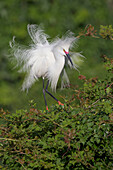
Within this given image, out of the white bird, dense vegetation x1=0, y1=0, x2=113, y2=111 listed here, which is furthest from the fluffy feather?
dense vegetation x1=0, y1=0, x2=113, y2=111

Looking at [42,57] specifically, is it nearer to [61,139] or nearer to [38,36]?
[38,36]

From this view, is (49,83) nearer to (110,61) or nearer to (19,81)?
(110,61)

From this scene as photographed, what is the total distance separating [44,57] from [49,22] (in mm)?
2781

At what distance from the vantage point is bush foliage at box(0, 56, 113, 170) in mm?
1669

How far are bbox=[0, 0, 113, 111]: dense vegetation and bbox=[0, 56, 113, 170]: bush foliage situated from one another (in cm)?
333

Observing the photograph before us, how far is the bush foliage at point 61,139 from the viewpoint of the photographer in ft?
5.48

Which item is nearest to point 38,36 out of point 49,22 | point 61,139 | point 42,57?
point 42,57

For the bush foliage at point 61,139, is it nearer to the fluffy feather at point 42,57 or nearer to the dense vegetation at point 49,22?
the fluffy feather at point 42,57

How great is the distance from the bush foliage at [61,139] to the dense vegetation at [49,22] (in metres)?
3.33

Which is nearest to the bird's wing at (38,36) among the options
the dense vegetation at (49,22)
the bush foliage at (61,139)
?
the bush foliage at (61,139)

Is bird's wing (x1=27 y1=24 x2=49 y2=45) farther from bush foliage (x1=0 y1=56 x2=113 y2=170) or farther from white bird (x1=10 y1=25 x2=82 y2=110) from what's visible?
bush foliage (x1=0 y1=56 x2=113 y2=170)

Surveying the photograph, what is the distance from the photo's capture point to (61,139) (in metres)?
1.71

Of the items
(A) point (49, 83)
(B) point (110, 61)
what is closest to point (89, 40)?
(A) point (49, 83)

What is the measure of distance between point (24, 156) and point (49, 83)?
1.85 m
